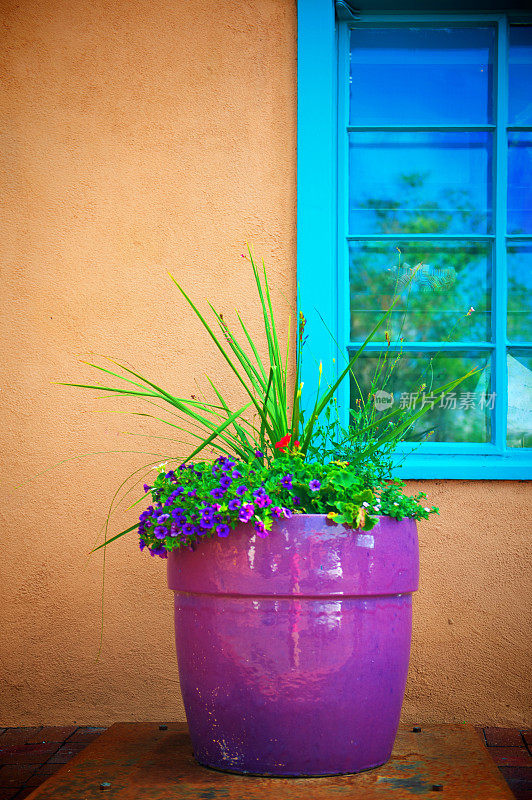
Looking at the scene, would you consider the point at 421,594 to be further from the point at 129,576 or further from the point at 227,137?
the point at 227,137

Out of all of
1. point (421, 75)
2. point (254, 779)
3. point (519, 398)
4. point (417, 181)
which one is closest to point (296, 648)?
point (254, 779)

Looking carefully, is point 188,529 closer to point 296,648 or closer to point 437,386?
point 296,648

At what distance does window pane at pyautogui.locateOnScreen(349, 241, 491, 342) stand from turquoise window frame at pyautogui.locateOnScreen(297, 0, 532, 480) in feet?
0.18

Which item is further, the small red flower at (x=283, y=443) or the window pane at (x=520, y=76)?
the window pane at (x=520, y=76)

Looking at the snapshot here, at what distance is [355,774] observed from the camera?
1.77 metres

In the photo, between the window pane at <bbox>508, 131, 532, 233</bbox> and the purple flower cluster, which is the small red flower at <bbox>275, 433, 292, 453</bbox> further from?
the window pane at <bbox>508, 131, 532, 233</bbox>

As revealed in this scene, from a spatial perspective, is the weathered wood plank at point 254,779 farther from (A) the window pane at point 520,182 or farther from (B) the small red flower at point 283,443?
(A) the window pane at point 520,182

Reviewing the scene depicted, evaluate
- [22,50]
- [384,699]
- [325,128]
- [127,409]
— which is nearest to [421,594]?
[384,699]

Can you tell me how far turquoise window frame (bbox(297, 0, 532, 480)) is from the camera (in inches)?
101

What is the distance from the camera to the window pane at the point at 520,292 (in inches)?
107

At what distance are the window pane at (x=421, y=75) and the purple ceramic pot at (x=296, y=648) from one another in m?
1.72

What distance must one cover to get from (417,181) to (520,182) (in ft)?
1.24

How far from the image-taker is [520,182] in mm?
2730

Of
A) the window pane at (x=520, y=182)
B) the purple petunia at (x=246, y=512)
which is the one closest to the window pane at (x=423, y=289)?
the window pane at (x=520, y=182)
